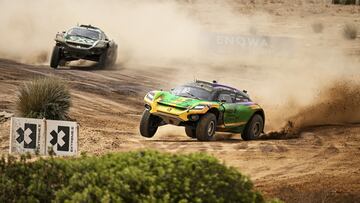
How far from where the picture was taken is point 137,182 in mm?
6957

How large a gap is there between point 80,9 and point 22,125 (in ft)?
127

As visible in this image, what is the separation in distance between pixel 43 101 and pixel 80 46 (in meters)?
12.2

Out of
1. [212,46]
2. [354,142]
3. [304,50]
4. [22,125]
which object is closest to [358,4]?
[304,50]

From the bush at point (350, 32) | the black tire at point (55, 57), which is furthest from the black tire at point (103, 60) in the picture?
the bush at point (350, 32)

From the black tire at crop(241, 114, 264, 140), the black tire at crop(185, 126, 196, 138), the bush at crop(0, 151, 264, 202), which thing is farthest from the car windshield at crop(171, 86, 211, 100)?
the bush at crop(0, 151, 264, 202)

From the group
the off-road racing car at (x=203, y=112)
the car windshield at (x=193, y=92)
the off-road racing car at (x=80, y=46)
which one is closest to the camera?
the off-road racing car at (x=203, y=112)

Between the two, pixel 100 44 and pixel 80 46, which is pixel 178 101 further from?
pixel 100 44

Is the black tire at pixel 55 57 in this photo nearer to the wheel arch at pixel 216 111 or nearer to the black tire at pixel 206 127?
the wheel arch at pixel 216 111

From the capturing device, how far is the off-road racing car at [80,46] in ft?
106

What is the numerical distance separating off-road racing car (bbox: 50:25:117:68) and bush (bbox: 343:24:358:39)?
21680 mm

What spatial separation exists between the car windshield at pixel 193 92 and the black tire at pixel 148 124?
0.80 metres

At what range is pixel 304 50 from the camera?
49656 millimetres

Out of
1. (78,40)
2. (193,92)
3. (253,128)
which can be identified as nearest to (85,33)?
(78,40)

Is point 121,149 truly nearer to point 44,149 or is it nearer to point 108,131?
point 108,131
